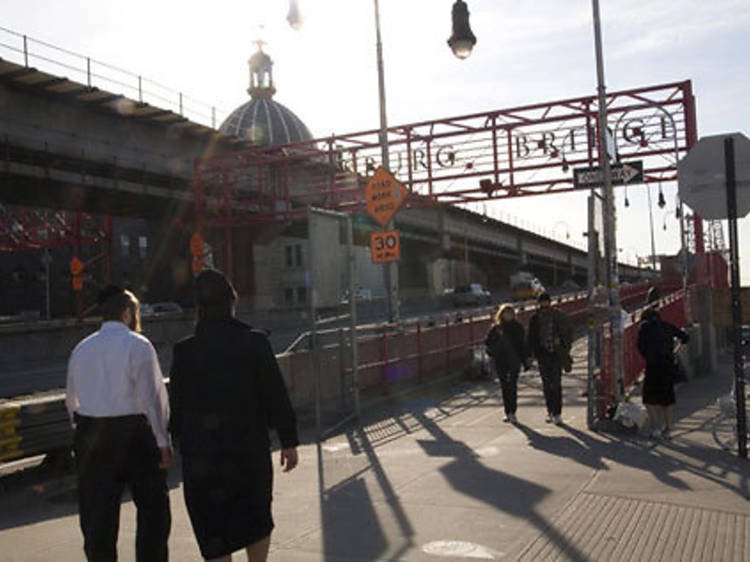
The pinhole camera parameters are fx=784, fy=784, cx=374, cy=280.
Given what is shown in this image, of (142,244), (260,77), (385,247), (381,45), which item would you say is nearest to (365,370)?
(385,247)

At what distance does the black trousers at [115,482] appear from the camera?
4266 mm

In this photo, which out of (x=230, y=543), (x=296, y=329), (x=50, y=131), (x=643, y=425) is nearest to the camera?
(x=230, y=543)

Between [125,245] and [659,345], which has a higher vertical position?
[125,245]

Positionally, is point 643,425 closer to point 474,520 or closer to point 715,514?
point 715,514

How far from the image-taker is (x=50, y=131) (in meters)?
26.8

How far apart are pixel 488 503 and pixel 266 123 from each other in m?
80.4

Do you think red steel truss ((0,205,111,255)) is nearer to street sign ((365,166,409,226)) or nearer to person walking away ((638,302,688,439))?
street sign ((365,166,409,226))

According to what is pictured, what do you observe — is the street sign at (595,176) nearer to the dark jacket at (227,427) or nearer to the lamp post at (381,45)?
the lamp post at (381,45)

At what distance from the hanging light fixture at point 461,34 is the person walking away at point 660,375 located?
19.2 feet

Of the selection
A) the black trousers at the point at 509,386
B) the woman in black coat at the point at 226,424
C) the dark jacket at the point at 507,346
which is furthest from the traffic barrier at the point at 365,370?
the woman in black coat at the point at 226,424

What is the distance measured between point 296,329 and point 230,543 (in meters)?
34.0

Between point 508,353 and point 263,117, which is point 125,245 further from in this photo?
point 508,353

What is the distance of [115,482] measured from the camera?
14.1ft

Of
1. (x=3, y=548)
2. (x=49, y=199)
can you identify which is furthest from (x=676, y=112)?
(x=49, y=199)
